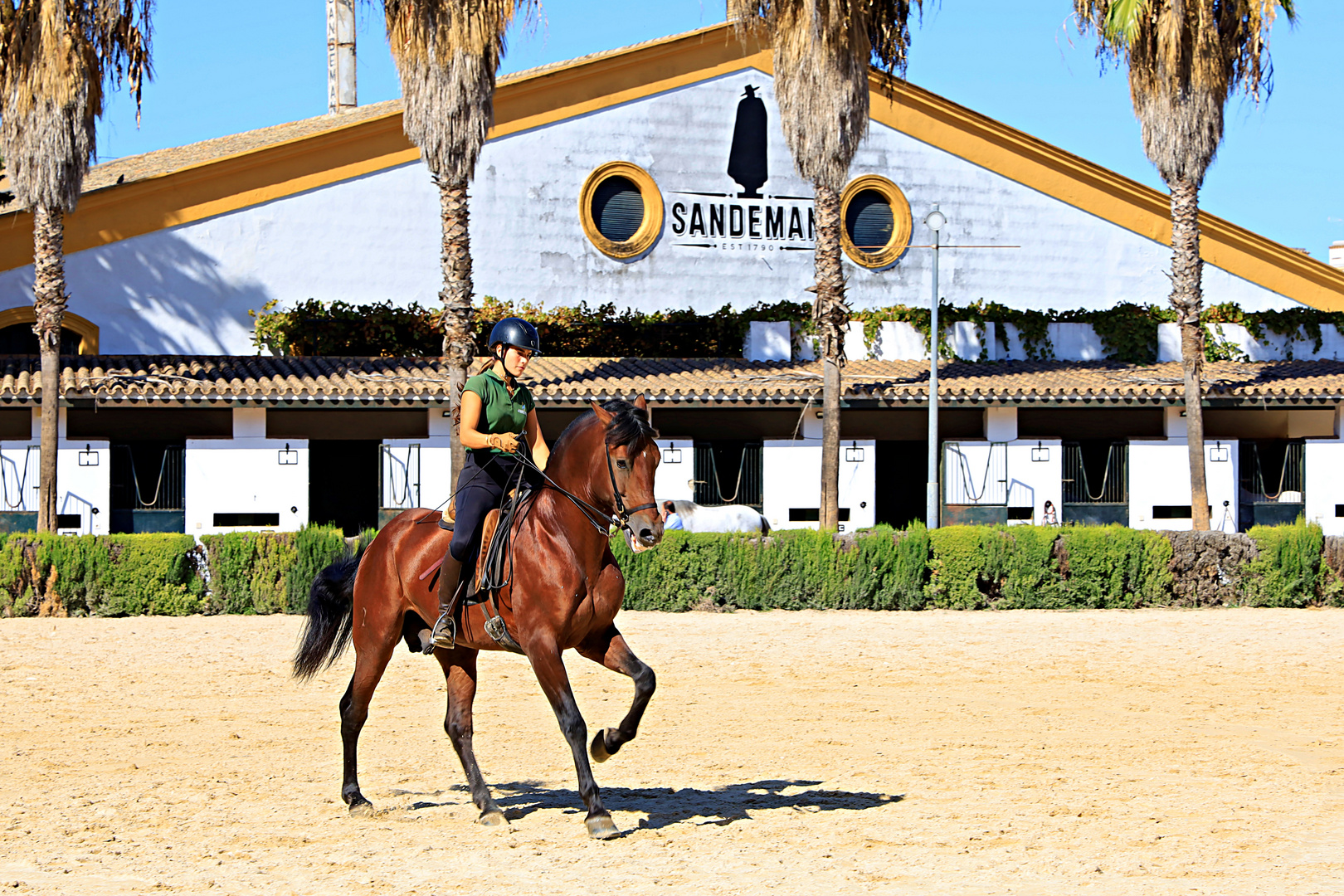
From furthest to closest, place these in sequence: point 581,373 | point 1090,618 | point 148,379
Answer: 1. point 581,373
2. point 148,379
3. point 1090,618

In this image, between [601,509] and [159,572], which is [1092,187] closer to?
[159,572]

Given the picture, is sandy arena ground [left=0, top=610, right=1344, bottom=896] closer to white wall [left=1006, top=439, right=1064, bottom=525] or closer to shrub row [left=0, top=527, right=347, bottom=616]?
shrub row [left=0, top=527, right=347, bottom=616]

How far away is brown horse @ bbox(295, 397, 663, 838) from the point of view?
298 inches

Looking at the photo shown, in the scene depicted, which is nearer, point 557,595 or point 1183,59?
point 557,595

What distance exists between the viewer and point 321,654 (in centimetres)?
933

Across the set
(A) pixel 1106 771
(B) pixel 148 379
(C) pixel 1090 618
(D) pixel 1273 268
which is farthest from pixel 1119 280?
(A) pixel 1106 771

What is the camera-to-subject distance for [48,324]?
2398cm

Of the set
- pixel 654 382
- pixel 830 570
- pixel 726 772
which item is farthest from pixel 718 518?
pixel 726 772

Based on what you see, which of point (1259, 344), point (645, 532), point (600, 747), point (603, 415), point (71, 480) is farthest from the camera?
point (1259, 344)

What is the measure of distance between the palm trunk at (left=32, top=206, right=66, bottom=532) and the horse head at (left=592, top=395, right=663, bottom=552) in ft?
62.8

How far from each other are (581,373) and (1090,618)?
1280cm

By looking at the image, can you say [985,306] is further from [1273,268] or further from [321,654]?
[321,654]

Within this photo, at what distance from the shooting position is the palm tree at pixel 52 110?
22828 mm

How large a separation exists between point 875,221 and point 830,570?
15.9 metres
